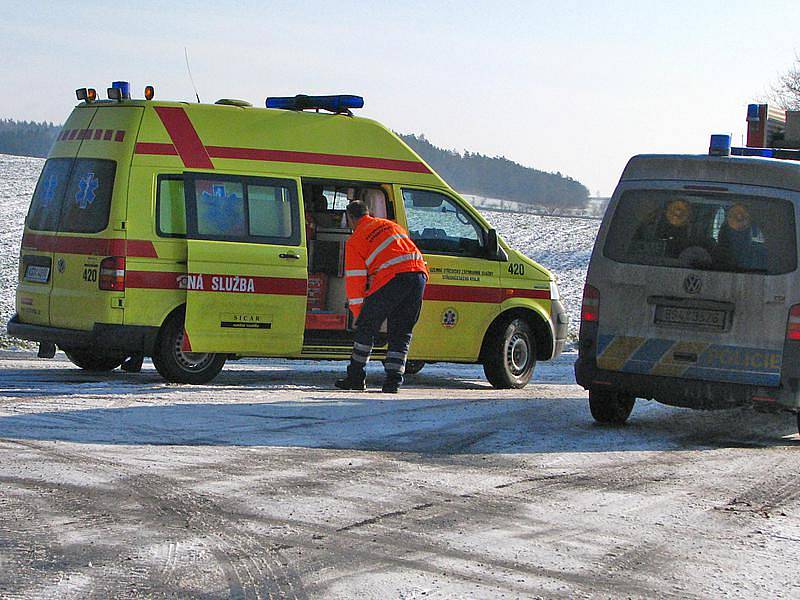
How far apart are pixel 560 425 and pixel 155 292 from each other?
12.3 feet

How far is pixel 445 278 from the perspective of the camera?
42.8 ft

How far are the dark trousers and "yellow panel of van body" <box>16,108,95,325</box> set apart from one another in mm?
2763

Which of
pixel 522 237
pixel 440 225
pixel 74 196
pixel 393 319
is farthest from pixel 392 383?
pixel 522 237

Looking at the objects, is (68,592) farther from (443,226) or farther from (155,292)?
(443,226)

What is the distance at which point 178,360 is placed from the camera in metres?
12.0

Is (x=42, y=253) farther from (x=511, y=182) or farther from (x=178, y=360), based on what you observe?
(x=511, y=182)

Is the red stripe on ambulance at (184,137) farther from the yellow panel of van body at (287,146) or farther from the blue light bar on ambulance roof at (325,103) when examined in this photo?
the blue light bar on ambulance roof at (325,103)

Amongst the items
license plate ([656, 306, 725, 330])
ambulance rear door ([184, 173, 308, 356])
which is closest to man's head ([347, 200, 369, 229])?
ambulance rear door ([184, 173, 308, 356])

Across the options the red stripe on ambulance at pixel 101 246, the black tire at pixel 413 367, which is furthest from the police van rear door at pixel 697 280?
the black tire at pixel 413 367

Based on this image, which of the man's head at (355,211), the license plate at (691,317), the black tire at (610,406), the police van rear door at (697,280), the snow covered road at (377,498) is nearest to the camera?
the snow covered road at (377,498)

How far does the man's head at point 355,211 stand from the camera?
38.7ft

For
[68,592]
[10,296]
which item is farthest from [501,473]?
[10,296]

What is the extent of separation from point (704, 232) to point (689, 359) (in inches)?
36.8

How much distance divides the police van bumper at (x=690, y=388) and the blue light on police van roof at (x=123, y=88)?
15.4ft
